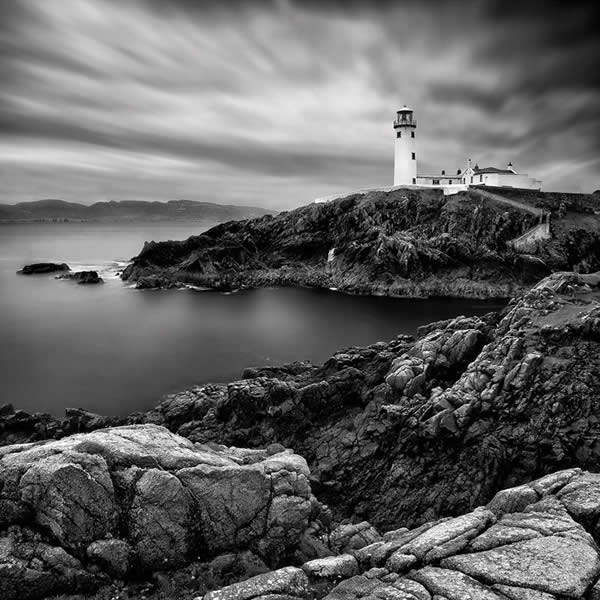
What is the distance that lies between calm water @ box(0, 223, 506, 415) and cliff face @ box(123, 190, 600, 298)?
4.92 meters

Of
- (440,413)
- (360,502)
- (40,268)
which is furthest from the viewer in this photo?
(40,268)

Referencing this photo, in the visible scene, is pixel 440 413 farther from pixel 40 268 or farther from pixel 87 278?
pixel 40 268

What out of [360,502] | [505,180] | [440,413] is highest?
[505,180]

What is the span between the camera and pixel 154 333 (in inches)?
1833

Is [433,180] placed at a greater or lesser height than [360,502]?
greater

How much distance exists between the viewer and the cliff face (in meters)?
63.5

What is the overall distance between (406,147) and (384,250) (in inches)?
1268

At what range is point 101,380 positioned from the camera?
33531 mm

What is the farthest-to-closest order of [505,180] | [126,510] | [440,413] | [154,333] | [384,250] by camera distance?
[505,180] < [384,250] < [154,333] < [440,413] < [126,510]

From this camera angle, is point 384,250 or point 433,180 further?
point 433,180

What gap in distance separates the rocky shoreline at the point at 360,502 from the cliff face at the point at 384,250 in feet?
139

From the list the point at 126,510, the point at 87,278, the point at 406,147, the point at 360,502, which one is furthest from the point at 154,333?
the point at 406,147

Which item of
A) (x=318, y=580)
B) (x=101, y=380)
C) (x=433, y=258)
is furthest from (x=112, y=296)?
(x=318, y=580)

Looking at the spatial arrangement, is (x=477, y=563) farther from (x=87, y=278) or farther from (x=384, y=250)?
(x=87, y=278)
